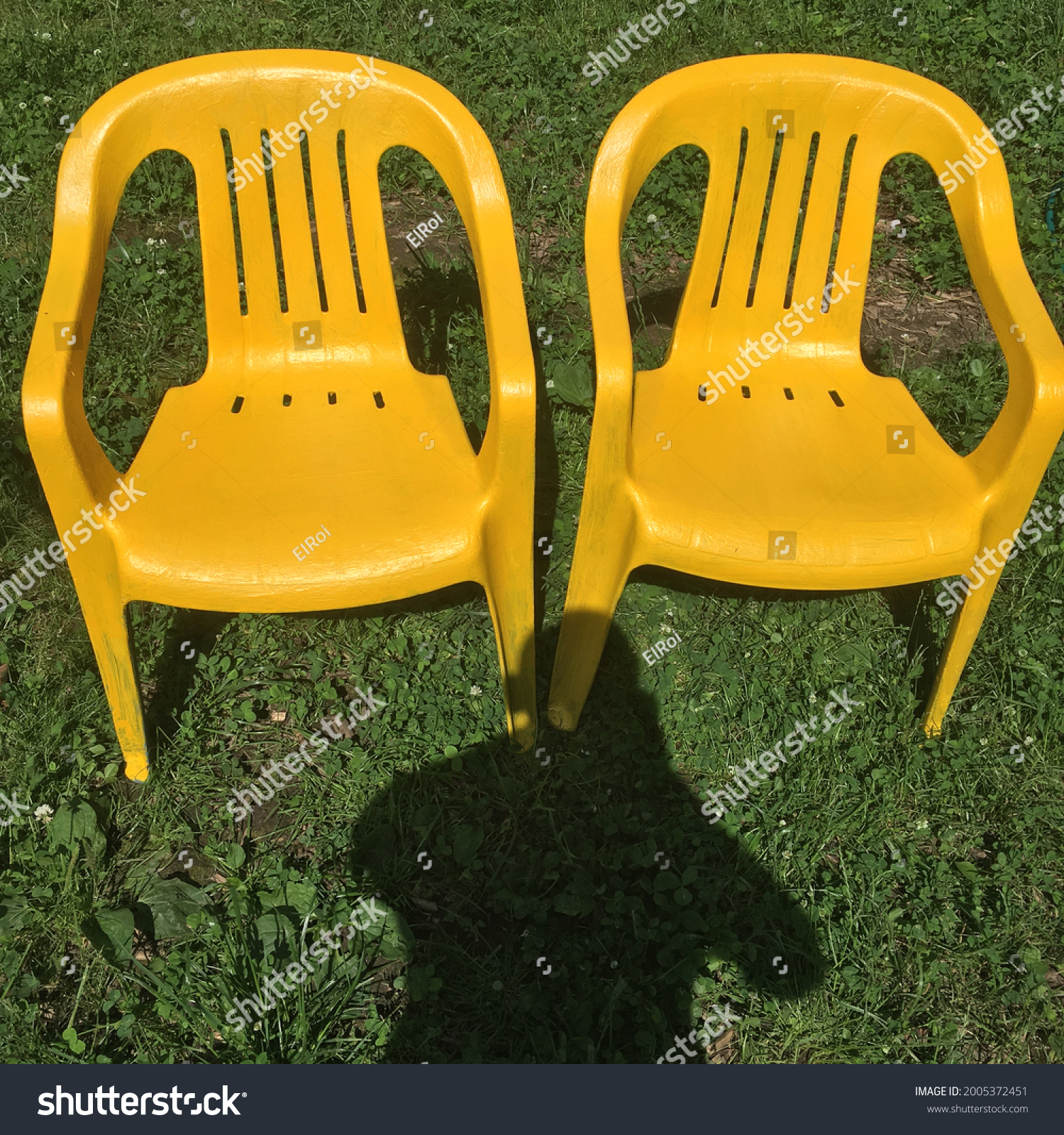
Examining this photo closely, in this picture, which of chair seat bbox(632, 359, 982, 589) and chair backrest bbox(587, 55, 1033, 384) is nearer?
chair seat bbox(632, 359, 982, 589)

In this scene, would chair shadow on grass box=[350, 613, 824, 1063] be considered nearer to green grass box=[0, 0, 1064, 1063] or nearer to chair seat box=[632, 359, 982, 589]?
green grass box=[0, 0, 1064, 1063]

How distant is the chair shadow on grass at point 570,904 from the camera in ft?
6.95

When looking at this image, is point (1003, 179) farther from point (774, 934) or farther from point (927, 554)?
point (774, 934)

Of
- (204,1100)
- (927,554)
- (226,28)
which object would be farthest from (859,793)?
(226,28)

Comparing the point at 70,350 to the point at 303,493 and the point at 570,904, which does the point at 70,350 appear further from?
the point at 570,904

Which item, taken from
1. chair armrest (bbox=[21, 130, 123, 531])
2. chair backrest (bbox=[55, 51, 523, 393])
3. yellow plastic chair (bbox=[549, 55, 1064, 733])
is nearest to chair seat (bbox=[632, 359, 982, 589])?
yellow plastic chair (bbox=[549, 55, 1064, 733])

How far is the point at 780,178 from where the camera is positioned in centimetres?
251

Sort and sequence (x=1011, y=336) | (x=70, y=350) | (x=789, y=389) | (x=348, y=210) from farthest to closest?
1. (x=348, y=210)
2. (x=789, y=389)
3. (x=1011, y=336)
4. (x=70, y=350)

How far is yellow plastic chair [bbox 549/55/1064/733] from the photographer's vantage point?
82.4 inches

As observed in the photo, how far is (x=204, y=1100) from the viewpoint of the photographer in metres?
1.98

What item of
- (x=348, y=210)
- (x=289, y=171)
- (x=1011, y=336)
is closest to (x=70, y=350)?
(x=289, y=171)

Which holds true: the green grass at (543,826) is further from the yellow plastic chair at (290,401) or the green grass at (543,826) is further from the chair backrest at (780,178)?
the chair backrest at (780,178)

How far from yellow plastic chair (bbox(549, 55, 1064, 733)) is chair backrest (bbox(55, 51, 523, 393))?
40cm

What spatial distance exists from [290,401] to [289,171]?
562 millimetres
